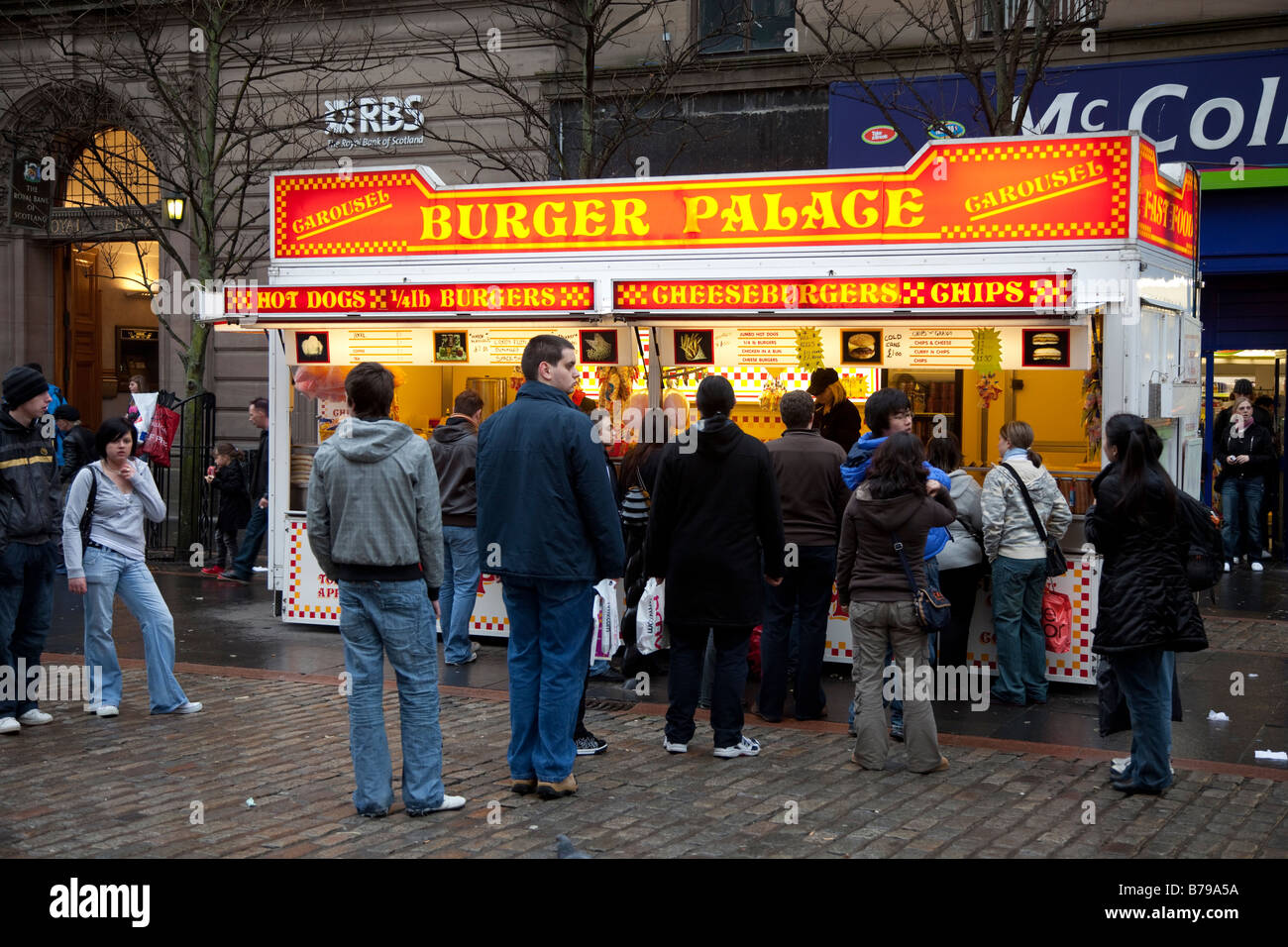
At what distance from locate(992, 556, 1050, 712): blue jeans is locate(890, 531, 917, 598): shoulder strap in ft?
6.42

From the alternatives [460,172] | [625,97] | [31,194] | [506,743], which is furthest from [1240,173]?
[31,194]

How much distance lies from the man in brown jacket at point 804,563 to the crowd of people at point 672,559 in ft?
0.04

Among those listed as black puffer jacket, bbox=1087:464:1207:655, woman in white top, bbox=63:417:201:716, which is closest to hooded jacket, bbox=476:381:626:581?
black puffer jacket, bbox=1087:464:1207:655

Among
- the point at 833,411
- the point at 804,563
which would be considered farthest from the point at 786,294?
the point at 804,563

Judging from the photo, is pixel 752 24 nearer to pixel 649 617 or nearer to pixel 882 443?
pixel 649 617

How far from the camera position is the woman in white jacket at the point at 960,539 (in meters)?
8.45

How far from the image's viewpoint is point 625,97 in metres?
16.2

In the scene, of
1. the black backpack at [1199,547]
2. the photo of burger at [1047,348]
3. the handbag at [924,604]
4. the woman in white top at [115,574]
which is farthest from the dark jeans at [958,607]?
the woman in white top at [115,574]

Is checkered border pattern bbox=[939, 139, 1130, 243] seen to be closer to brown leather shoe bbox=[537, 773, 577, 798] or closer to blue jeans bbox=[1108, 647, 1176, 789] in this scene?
blue jeans bbox=[1108, 647, 1176, 789]

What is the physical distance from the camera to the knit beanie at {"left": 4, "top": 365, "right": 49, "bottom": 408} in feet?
24.4

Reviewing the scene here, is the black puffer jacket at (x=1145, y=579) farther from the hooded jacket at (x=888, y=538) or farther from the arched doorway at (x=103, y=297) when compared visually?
the arched doorway at (x=103, y=297)

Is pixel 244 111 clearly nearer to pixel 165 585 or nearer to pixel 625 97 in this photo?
pixel 625 97

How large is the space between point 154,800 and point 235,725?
1.53 meters

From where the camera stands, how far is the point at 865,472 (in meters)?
7.39
